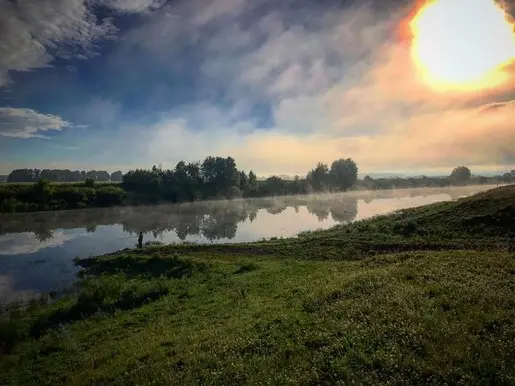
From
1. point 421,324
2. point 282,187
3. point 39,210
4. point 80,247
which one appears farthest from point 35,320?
point 282,187

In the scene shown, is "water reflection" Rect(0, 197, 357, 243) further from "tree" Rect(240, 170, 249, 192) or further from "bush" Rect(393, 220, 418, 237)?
"tree" Rect(240, 170, 249, 192)

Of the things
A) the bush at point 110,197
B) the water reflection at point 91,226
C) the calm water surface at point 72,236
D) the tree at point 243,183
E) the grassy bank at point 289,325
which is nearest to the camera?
the grassy bank at point 289,325

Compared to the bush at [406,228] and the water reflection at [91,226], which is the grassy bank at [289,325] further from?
the water reflection at [91,226]

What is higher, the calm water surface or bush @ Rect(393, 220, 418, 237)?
bush @ Rect(393, 220, 418, 237)

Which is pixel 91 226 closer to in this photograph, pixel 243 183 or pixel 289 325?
pixel 289 325

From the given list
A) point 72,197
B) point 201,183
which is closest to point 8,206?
point 72,197

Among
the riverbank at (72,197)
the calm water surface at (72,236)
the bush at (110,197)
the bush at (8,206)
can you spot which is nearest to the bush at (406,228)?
the calm water surface at (72,236)

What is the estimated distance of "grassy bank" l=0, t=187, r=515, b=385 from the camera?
953cm

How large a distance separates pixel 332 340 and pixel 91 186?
13380 centimetres

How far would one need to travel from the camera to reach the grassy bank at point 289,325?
9.53 metres

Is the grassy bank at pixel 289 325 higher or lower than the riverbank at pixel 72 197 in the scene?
lower

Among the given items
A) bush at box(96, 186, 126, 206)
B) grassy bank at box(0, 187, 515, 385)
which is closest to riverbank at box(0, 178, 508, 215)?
bush at box(96, 186, 126, 206)

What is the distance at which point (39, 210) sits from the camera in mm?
101188

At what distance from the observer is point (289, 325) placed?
13.3 metres
